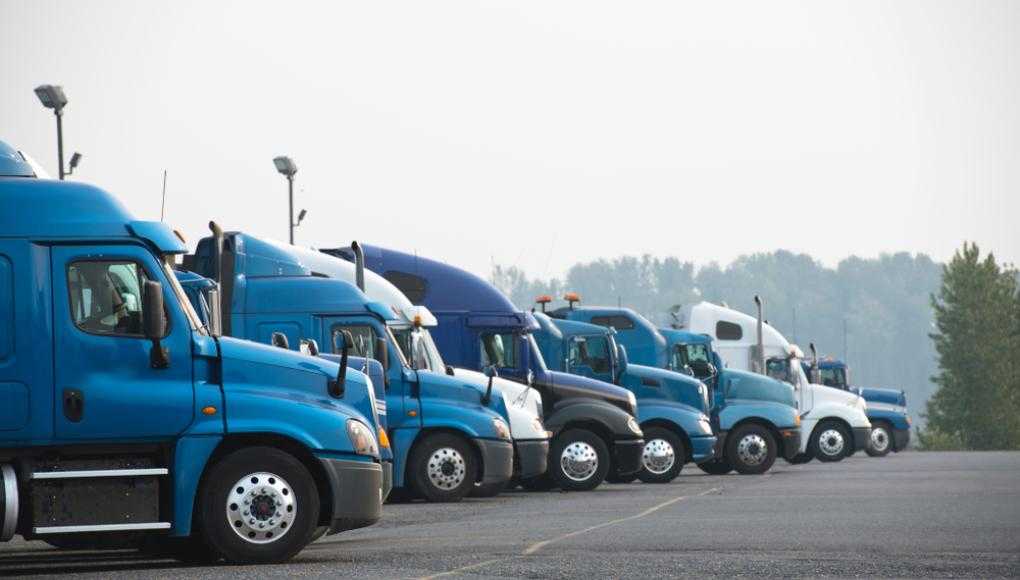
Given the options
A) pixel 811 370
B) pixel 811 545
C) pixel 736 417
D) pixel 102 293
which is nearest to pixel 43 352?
pixel 102 293

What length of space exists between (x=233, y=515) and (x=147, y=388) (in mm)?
1020

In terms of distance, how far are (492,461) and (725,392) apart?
11.5 metres

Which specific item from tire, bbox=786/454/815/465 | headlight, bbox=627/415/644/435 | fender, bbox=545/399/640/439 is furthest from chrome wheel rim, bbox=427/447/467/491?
tire, bbox=786/454/815/465

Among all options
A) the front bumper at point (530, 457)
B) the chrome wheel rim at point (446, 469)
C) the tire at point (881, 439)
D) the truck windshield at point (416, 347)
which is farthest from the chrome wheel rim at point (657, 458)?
the tire at point (881, 439)

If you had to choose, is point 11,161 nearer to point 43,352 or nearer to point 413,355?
point 43,352

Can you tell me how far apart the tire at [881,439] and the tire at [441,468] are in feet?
86.4

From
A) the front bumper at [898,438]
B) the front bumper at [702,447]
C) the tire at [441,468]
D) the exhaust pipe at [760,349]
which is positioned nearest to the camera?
the tire at [441,468]

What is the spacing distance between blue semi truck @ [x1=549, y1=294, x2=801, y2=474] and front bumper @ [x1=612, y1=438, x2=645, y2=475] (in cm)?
569

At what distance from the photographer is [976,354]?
3935 inches

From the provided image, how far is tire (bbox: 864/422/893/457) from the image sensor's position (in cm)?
4781

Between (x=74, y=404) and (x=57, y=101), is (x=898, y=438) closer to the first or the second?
(x=57, y=101)

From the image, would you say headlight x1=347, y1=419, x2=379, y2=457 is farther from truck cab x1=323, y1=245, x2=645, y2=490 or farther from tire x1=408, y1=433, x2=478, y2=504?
truck cab x1=323, y1=245, x2=645, y2=490

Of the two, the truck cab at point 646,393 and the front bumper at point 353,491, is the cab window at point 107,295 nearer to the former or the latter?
the front bumper at point 353,491

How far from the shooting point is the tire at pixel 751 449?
1304 inches
